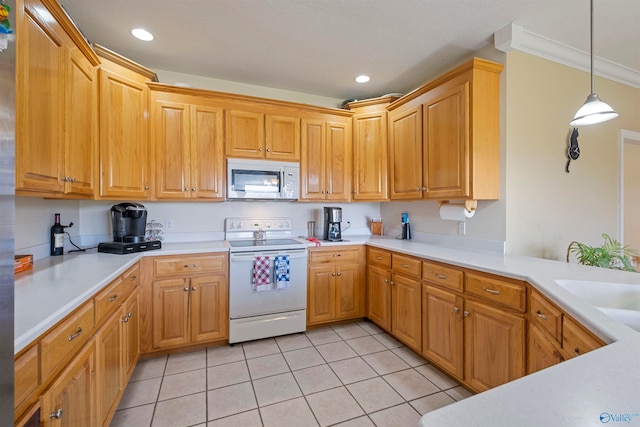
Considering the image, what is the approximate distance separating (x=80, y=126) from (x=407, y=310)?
9.30ft

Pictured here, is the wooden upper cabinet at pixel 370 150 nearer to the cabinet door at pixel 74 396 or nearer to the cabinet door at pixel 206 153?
the cabinet door at pixel 206 153

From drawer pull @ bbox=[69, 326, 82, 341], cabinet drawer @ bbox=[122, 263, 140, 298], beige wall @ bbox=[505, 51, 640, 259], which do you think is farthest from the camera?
beige wall @ bbox=[505, 51, 640, 259]

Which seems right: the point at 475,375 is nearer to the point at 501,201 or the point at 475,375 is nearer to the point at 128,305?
the point at 501,201

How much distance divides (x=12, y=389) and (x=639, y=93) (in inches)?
197

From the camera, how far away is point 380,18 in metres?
2.06

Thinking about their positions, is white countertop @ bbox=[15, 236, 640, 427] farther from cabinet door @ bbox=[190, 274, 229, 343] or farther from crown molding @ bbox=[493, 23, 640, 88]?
crown molding @ bbox=[493, 23, 640, 88]

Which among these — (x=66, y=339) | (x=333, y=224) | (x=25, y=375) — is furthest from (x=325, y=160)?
(x=25, y=375)

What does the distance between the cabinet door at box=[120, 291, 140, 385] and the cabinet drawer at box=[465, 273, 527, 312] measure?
7.42ft

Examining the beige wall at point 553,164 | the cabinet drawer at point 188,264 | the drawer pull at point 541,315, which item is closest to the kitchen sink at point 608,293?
the drawer pull at point 541,315

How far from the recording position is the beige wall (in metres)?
2.26

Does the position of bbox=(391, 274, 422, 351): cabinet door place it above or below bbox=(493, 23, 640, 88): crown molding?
below

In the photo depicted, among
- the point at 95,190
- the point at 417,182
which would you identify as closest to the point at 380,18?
the point at 417,182

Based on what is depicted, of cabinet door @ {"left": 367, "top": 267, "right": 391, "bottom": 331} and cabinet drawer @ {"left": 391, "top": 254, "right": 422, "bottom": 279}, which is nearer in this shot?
cabinet drawer @ {"left": 391, "top": 254, "right": 422, "bottom": 279}

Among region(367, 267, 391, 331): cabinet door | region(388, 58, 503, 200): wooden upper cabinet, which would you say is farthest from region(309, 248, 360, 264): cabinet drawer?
region(388, 58, 503, 200): wooden upper cabinet
